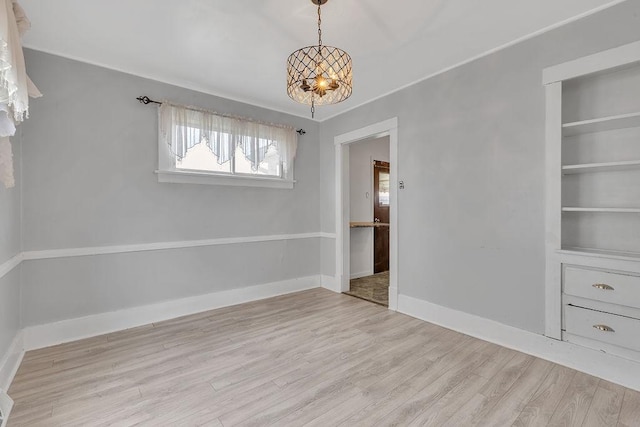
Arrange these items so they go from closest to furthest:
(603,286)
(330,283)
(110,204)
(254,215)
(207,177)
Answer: (603,286) < (110,204) < (207,177) < (254,215) < (330,283)

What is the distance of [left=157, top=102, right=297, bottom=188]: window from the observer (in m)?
3.08

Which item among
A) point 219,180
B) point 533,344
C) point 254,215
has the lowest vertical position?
point 533,344

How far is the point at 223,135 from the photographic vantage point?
3.42 meters

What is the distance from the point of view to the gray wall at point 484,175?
226 cm

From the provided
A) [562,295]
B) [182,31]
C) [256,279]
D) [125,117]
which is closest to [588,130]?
[562,295]

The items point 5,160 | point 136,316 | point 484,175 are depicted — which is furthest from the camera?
point 136,316

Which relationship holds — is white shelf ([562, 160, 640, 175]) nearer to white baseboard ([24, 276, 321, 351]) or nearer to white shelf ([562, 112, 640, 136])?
white shelf ([562, 112, 640, 136])

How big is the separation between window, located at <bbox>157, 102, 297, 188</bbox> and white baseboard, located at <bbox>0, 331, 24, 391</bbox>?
171 cm

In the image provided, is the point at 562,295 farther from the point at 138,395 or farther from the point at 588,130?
the point at 138,395

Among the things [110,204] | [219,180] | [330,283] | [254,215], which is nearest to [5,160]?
[110,204]

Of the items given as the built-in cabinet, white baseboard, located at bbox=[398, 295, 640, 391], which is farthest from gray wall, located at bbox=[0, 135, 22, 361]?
the built-in cabinet

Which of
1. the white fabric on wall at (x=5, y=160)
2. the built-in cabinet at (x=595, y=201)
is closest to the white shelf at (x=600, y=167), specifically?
the built-in cabinet at (x=595, y=201)

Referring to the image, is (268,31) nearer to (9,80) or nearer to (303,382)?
(9,80)

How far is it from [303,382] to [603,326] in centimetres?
208
